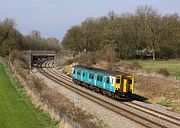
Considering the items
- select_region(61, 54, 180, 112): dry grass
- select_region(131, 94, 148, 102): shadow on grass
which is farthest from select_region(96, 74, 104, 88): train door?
select_region(61, 54, 180, 112): dry grass

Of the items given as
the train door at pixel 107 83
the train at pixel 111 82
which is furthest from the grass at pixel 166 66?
the train door at pixel 107 83

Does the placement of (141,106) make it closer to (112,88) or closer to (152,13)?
(112,88)

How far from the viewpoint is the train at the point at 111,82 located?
3234 centimetres

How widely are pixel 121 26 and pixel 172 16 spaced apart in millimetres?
15671

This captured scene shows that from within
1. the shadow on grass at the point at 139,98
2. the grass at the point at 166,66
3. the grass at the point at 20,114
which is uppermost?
the grass at the point at 20,114

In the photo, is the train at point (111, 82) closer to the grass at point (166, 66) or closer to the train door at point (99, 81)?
the train door at point (99, 81)

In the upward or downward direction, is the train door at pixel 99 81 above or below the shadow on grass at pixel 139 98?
above

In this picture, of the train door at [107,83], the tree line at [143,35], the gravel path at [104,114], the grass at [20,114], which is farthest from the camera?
the tree line at [143,35]

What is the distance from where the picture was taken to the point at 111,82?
33.4 m

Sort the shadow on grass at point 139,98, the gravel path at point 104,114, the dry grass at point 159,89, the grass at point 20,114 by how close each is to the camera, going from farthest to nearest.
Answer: the shadow on grass at point 139,98, the dry grass at point 159,89, the gravel path at point 104,114, the grass at point 20,114

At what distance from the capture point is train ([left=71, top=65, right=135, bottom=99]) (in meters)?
32.3

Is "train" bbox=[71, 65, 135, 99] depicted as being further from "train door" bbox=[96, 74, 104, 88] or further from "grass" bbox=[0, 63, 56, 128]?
"grass" bbox=[0, 63, 56, 128]

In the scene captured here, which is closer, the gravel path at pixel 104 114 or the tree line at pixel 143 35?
the gravel path at pixel 104 114

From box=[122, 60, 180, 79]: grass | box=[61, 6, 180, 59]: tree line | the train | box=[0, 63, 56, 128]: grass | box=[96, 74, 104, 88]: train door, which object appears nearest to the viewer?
box=[0, 63, 56, 128]: grass
